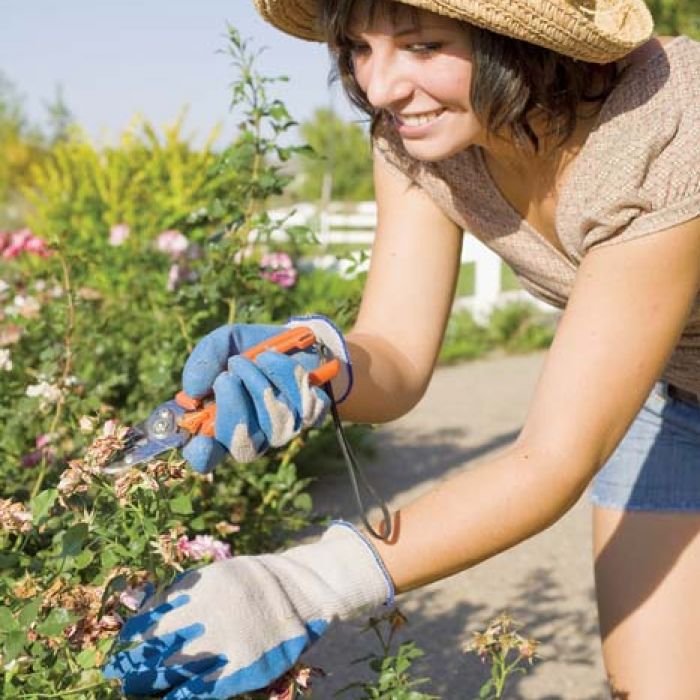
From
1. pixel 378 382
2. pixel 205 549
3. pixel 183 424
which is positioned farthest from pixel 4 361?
pixel 183 424

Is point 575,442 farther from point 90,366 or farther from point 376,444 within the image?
point 376,444

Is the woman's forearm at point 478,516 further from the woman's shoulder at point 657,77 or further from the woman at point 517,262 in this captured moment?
the woman's shoulder at point 657,77

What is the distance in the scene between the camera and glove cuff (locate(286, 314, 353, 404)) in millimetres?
1941

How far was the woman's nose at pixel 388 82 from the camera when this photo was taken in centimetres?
188

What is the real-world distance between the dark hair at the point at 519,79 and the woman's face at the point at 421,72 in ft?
0.04

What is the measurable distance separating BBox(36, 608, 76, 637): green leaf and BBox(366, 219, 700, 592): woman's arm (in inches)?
17.4

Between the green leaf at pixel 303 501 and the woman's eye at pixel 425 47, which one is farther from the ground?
the woman's eye at pixel 425 47

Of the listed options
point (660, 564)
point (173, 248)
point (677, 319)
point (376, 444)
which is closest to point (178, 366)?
point (173, 248)

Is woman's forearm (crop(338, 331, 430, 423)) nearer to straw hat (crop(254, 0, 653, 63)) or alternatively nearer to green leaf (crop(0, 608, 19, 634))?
straw hat (crop(254, 0, 653, 63))

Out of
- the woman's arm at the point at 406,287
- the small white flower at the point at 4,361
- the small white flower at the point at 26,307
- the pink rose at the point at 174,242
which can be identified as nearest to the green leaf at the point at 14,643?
the woman's arm at the point at 406,287

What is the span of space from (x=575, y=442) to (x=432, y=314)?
58cm

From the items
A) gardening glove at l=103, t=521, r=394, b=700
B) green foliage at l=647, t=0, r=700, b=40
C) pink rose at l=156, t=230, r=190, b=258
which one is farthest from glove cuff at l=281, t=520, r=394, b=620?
green foliage at l=647, t=0, r=700, b=40

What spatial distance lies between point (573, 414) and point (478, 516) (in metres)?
0.19

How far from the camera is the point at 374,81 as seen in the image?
1896 mm
